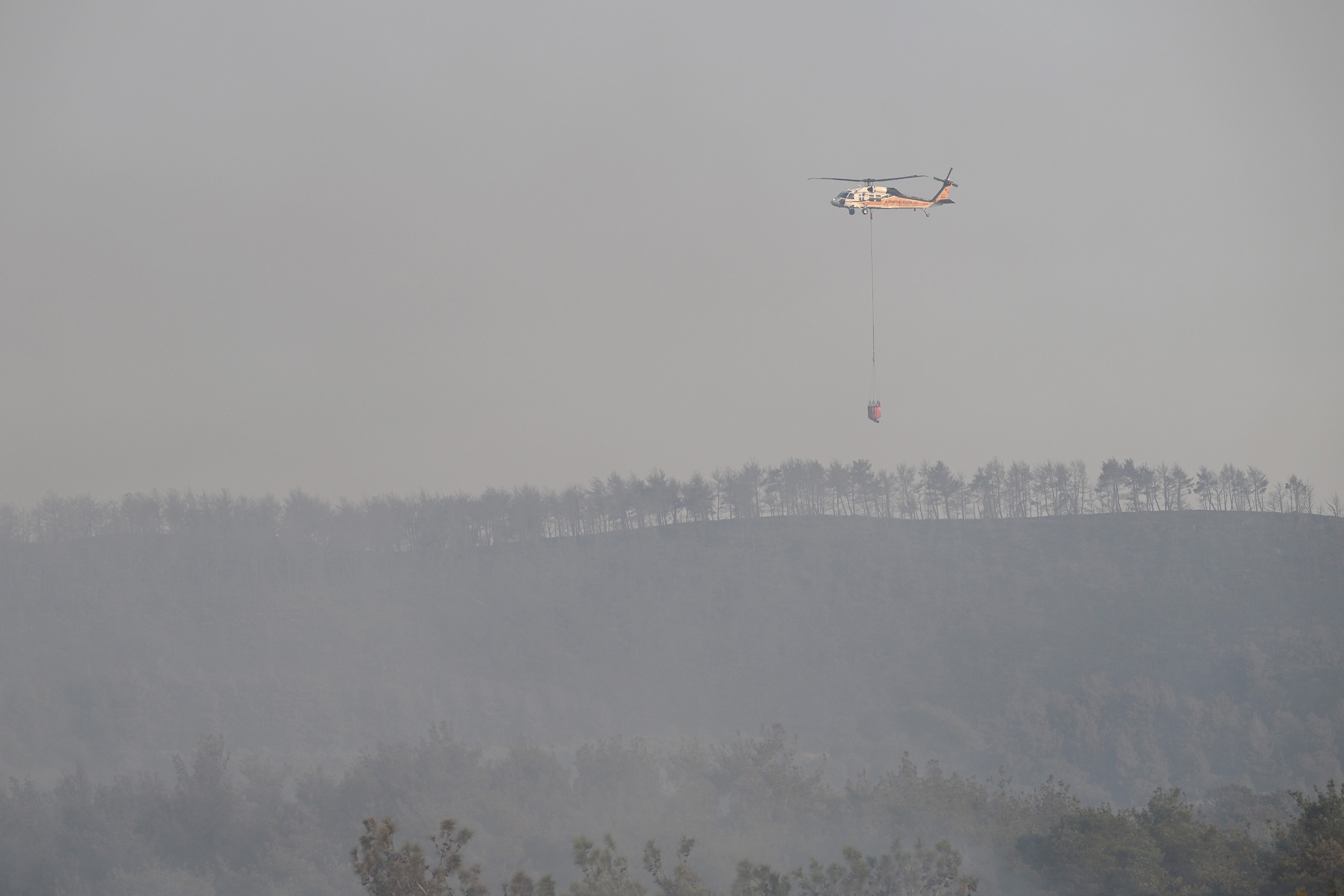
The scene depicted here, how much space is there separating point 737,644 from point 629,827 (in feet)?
174

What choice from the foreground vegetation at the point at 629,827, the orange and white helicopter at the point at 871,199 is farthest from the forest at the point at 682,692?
the orange and white helicopter at the point at 871,199

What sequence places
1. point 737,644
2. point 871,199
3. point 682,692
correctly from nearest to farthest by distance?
1. point 871,199
2. point 682,692
3. point 737,644

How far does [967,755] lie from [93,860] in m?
59.0

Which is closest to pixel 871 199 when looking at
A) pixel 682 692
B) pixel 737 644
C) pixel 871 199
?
pixel 871 199

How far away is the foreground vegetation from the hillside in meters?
17.5

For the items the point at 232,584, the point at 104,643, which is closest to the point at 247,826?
the point at 104,643

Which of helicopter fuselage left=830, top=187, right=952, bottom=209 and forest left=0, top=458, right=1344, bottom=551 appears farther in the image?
forest left=0, top=458, right=1344, bottom=551

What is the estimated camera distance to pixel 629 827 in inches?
1996

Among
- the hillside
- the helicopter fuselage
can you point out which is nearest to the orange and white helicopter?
the helicopter fuselage

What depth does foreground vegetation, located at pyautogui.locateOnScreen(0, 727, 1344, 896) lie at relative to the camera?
30.9m

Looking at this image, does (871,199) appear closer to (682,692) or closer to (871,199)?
(871,199)

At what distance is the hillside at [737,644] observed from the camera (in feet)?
256

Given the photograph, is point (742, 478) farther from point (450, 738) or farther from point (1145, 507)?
point (450, 738)

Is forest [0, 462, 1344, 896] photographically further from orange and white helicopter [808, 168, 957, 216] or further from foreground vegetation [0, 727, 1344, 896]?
orange and white helicopter [808, 168, 957, 216]
